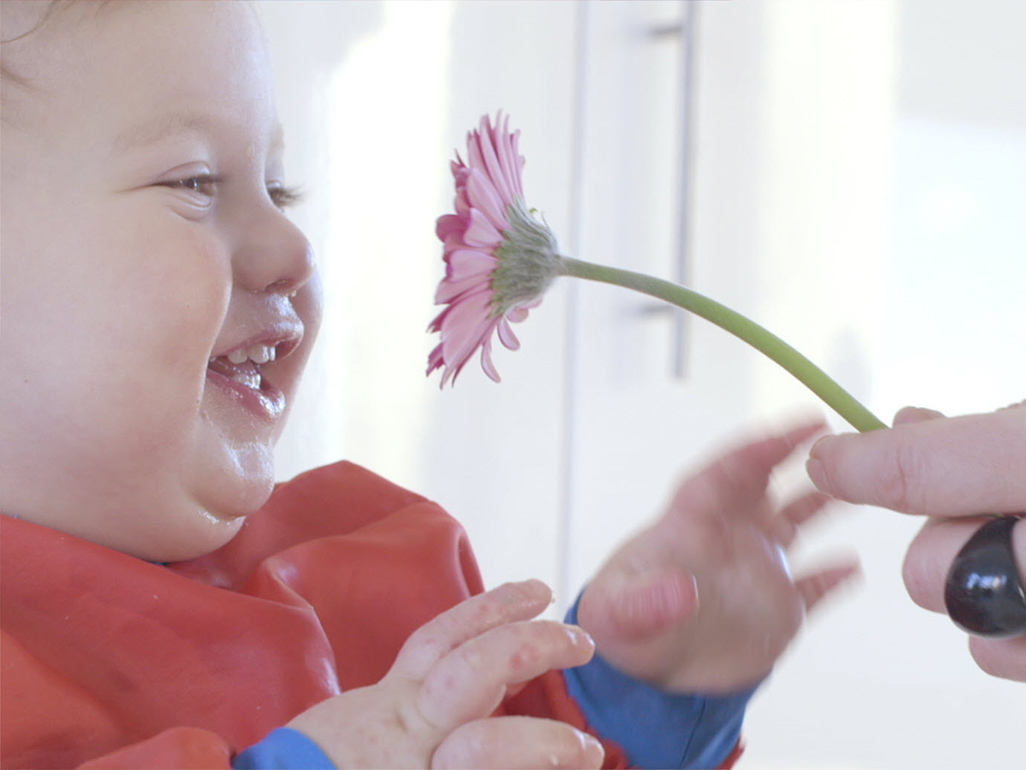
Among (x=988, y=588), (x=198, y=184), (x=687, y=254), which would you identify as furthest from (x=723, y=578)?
(x=687, y=254)

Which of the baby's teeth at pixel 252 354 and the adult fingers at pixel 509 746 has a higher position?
the baby's teeth at pixel 252 354

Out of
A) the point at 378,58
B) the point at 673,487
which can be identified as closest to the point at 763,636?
the point at 673,487

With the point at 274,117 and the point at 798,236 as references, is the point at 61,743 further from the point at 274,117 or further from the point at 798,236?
the point at 798,236

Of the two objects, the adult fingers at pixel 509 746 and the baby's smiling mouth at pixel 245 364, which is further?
the baby's smiling mouth at pixel 245 364

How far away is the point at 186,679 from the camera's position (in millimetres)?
405

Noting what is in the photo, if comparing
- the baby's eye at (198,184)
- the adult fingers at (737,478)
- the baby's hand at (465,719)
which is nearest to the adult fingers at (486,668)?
the baby's hand at (465,719)

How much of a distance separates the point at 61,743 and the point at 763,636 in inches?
9.5

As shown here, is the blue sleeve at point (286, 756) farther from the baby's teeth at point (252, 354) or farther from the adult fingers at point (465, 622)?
the baby's teeth at point (252, 354)

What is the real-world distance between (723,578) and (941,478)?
130 millimetres

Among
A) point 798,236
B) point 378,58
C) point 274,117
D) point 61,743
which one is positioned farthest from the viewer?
point 798,236

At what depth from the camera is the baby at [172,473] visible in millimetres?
396

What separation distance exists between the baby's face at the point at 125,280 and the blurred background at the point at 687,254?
30 centimetres

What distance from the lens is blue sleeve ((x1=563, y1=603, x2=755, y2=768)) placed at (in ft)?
1.40

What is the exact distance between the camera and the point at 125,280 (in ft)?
1.34
